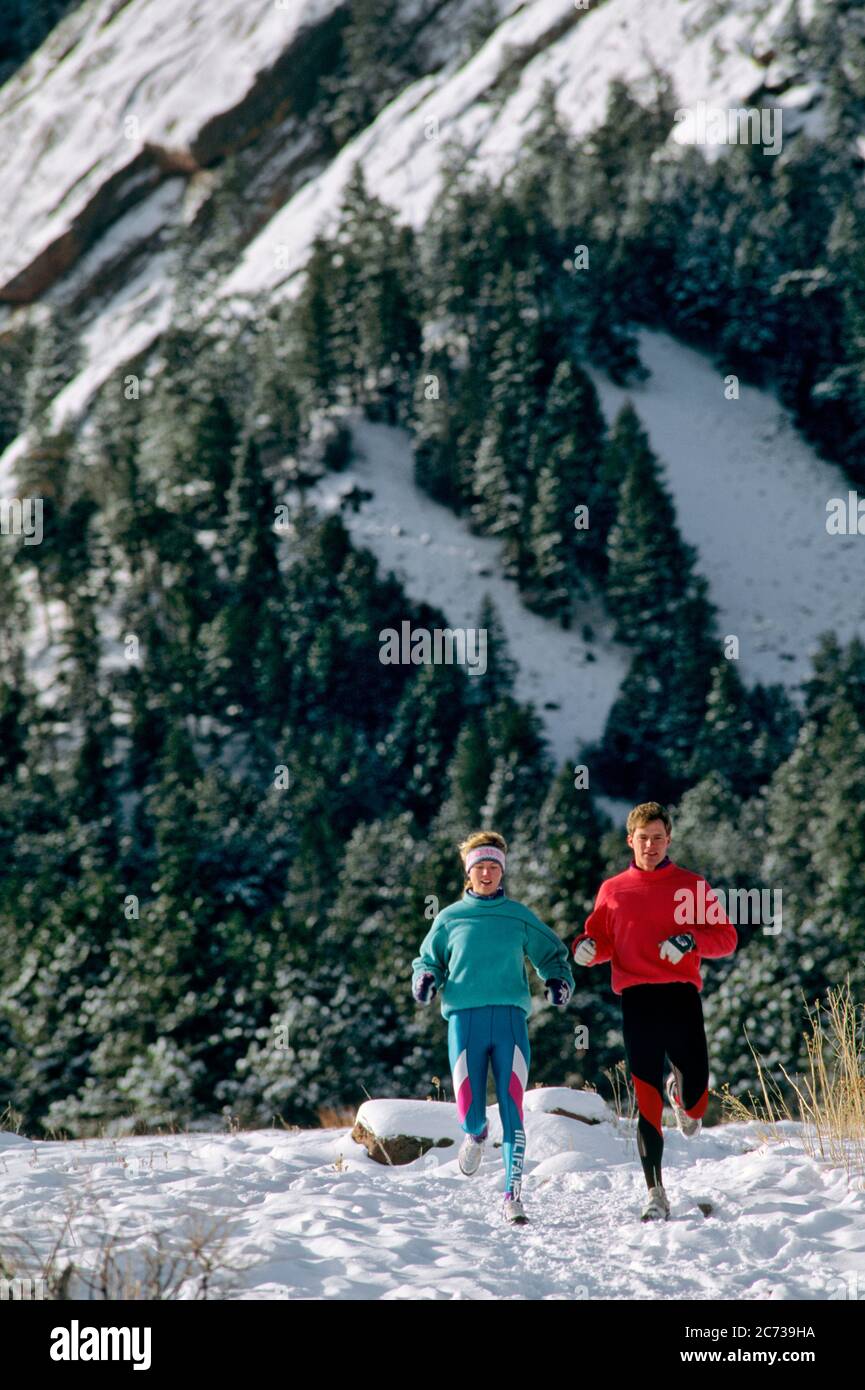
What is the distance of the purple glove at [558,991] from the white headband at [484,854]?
0.76 meters

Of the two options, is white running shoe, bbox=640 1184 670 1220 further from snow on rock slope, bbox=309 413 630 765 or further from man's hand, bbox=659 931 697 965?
snow on rock slope, bbox=309 413 630 765

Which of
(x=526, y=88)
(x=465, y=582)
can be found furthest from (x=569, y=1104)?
(x=526, y=88)

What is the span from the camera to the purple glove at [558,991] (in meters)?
7.07

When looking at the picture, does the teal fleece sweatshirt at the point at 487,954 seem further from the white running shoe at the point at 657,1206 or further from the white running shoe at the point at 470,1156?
the white running shoe at the point at 657,1206

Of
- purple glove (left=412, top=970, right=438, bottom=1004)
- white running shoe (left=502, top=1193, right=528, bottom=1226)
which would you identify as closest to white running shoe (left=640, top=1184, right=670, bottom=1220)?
white running shoe (left=502, top=1193, right=528, bottom=1226)

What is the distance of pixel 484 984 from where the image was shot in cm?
737

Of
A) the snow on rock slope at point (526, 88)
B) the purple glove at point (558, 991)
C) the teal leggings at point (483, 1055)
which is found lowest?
the teal leggings at point (483, 1055)

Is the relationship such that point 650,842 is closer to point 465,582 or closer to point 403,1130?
point 403,1130

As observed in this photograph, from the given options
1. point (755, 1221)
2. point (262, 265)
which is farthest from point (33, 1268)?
point (262, 265)

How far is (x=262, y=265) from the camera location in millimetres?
104500

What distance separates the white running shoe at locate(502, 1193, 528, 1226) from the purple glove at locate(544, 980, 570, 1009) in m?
1.06

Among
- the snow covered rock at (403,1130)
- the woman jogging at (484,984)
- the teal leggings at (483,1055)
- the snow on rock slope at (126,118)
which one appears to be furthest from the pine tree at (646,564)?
the snow on rock slope at (126,118)

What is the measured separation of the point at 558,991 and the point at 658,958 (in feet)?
1.92
